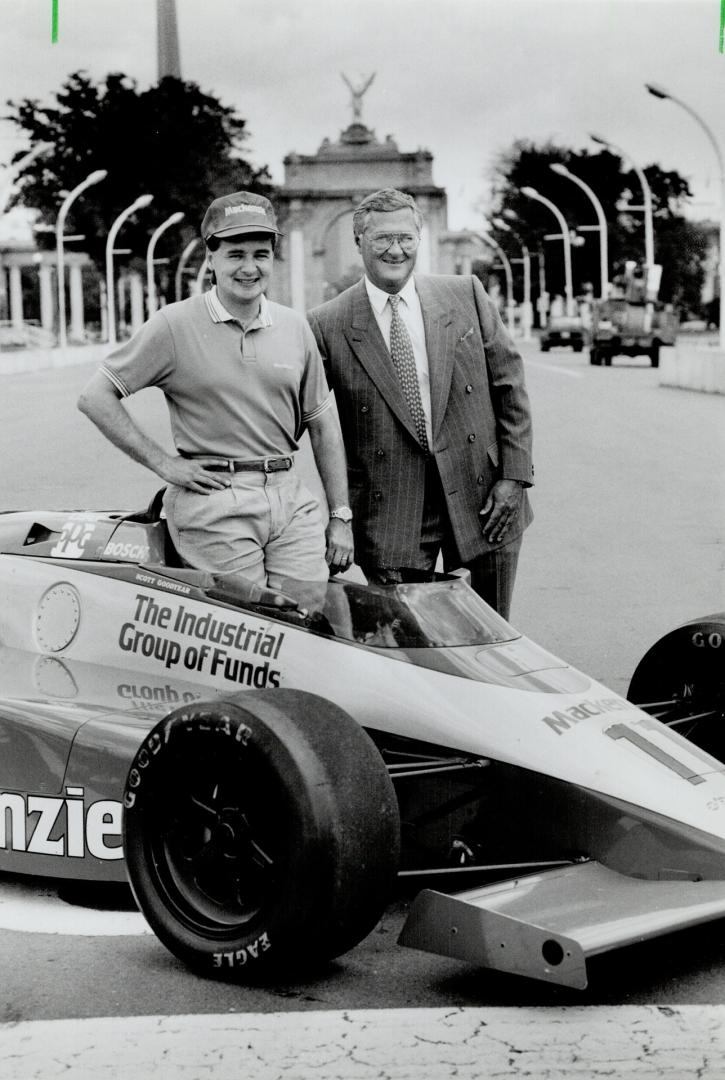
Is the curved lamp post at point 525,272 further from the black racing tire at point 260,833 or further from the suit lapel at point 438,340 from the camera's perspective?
the black racing tire at point 260,833

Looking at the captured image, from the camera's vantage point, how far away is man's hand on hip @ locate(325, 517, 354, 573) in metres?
5.36

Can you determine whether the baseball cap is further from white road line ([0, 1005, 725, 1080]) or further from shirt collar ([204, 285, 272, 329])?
white road line ([0, 1005, 725, 1080])

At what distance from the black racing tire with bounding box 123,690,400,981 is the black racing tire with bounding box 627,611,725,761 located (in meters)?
1.54

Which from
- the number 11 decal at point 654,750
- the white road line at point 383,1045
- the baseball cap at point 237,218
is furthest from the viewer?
the baseball cap at point 237,218

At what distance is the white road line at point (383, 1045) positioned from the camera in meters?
3.51

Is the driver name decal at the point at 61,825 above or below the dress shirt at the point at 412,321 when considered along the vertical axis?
below

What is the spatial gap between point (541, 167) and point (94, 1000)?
314 ft

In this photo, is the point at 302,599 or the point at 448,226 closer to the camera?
the point at 302,599

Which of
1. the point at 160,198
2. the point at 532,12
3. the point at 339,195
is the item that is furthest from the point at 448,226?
the point at 532,12

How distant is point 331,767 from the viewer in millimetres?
3900

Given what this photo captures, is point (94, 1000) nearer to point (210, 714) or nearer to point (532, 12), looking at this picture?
point (210, 714)

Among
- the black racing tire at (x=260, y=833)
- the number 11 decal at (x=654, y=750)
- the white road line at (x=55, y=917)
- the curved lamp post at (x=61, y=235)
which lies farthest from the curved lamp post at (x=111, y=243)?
the black racing tire at (x=260, y=833)

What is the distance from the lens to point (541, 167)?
96438mm

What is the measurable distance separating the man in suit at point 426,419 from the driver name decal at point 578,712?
1.19 metres
